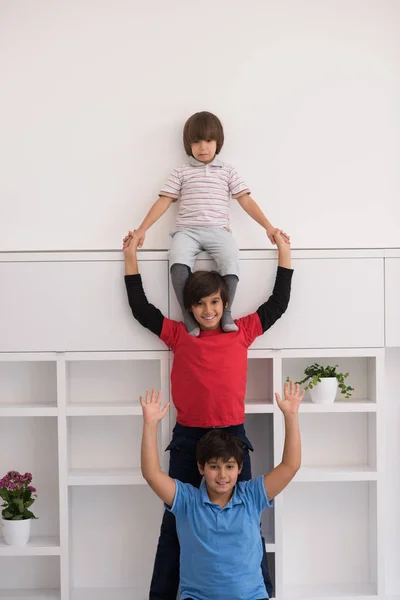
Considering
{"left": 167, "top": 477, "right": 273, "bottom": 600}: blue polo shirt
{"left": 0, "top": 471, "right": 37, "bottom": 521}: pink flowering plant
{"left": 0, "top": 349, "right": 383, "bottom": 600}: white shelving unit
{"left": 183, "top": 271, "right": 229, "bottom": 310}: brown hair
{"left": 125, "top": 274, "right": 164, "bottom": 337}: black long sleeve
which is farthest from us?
{"left": 0, "top": 349, "right": 383, "bottom": 600}: white shelving unit

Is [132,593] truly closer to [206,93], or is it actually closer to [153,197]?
[153,197]

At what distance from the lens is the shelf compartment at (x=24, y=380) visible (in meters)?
2.79

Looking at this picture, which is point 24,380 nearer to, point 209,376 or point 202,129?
point 209,376

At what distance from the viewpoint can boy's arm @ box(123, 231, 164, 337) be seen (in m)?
2.51

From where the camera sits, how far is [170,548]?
250cm

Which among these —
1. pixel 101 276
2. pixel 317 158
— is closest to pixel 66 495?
pixel 101 276

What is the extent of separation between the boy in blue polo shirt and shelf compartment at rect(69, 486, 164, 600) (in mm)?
583

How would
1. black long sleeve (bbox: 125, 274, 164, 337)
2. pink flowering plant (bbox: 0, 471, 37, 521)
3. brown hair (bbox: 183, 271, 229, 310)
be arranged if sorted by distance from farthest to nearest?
pink flowering plant (bbox: 0, 471, 37, 521) < black long sleeve (bbox: 125, 274, 164, 337) < brown hair (bbox: 183, 271, 229, 310)

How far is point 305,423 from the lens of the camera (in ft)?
9.30

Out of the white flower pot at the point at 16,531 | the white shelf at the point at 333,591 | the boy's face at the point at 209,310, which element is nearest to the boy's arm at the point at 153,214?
the boy's face at the point at 209,310

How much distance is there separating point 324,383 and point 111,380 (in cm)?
78

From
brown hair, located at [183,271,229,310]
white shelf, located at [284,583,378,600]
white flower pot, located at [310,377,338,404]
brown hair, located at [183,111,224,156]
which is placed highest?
brown hair, located at [183,111,224,156]

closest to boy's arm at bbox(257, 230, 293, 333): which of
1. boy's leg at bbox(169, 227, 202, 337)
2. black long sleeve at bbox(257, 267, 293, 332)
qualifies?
black long sleeve at bbox(257, 267, 293, 332)

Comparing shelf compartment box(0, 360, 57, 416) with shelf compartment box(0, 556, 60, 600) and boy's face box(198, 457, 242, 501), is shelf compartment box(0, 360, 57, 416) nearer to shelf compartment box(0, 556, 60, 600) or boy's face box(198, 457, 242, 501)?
shelf compartment box(0, 556, 60, 600)
